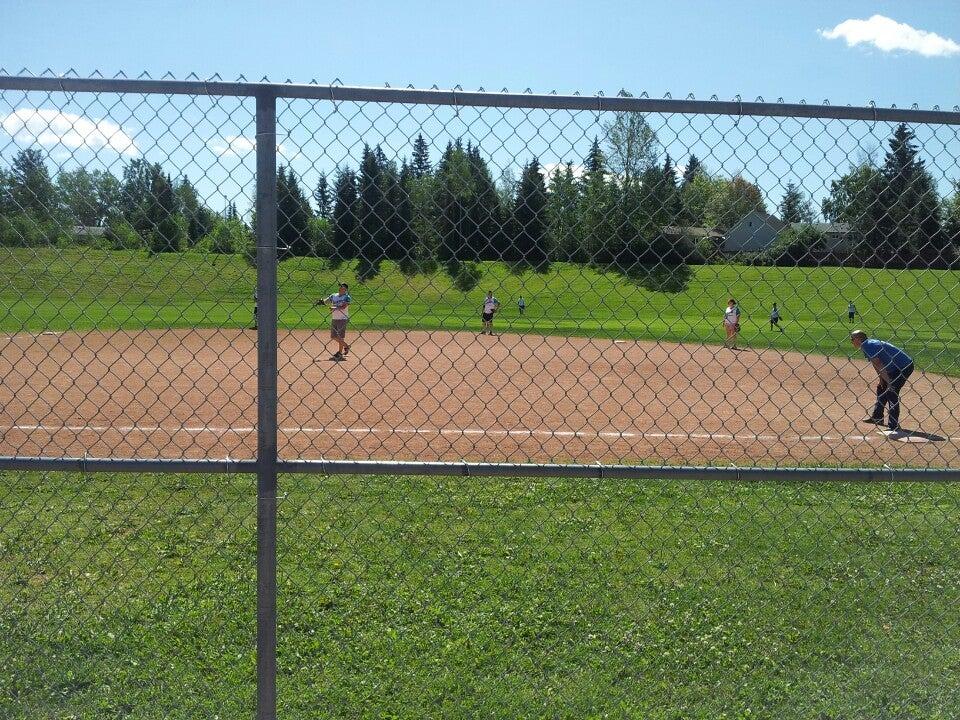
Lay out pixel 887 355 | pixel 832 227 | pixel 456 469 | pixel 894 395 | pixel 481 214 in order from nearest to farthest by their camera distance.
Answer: pixel 456 469 → pixel 481 214 → pixel 832 227 → pixel 894 395 → pixel 887 355

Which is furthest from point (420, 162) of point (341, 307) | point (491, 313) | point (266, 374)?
point (341, 307)

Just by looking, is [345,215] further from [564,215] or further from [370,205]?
[564,215]

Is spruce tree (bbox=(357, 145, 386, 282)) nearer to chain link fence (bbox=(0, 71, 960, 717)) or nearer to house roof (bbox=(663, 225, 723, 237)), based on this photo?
chain link fence (bbox=(0, 71, 960, 717))

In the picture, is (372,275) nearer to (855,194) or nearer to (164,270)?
(164,270)

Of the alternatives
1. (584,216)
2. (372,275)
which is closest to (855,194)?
(584,216)

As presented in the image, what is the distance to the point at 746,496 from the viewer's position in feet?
22.1

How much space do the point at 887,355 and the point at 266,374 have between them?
9593 mm

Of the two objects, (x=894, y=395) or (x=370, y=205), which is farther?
(x=894, y=395)

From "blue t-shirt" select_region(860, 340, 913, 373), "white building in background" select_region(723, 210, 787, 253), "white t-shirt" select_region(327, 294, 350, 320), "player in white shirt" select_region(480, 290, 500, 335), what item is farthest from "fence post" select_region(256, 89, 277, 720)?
"blue t-shirt" select_region(860, 340, 913, 373)

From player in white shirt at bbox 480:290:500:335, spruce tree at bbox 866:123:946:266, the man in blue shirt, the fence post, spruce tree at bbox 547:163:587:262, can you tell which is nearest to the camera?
the fence post

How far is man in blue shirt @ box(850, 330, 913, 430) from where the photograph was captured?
1027 centimetres

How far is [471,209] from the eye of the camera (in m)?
3.33

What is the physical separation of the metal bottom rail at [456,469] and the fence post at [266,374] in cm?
11

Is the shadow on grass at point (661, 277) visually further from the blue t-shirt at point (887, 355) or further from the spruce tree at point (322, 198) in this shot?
the blue t-shirt at point (887, 355)
